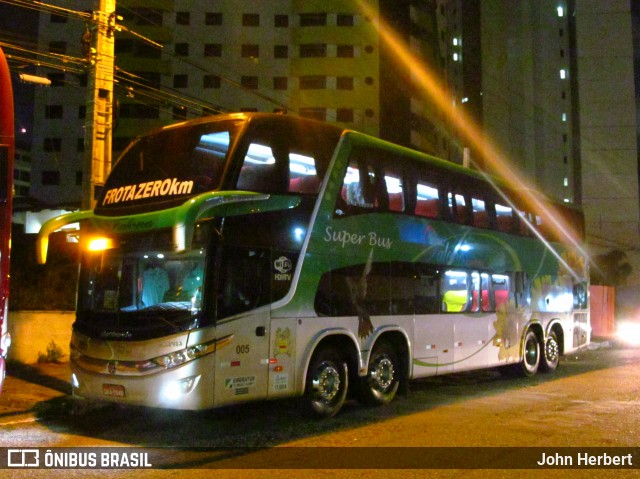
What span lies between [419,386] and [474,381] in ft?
5.58

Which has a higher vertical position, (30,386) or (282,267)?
(282,267)

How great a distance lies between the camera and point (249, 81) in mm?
55500

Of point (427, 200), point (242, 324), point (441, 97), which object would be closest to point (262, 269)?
point (242, 324)

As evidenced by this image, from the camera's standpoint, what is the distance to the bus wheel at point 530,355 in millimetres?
15812

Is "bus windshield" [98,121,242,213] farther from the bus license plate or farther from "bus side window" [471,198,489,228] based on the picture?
"bus side window" [471,198,489,228]

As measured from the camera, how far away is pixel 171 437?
8.91 m

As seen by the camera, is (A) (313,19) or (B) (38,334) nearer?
(B) (38,334)

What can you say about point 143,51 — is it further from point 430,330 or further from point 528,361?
point 430,330

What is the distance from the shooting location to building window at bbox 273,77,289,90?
182 feet

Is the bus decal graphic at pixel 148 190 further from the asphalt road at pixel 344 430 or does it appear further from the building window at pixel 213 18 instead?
the building window at pixel 213 18

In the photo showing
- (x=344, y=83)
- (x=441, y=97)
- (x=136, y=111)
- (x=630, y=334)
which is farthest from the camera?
(x=441, y=97)

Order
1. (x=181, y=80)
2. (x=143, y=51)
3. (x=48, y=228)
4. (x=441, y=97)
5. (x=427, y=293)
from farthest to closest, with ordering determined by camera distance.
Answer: (x=441, y=97) → (x=181, y=80) → (x=143, y=51) → (x=427, y=293) → (x=48, y=228)

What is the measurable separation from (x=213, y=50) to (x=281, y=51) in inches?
221

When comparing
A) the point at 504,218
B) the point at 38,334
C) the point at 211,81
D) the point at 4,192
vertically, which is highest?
the point at 211,81
